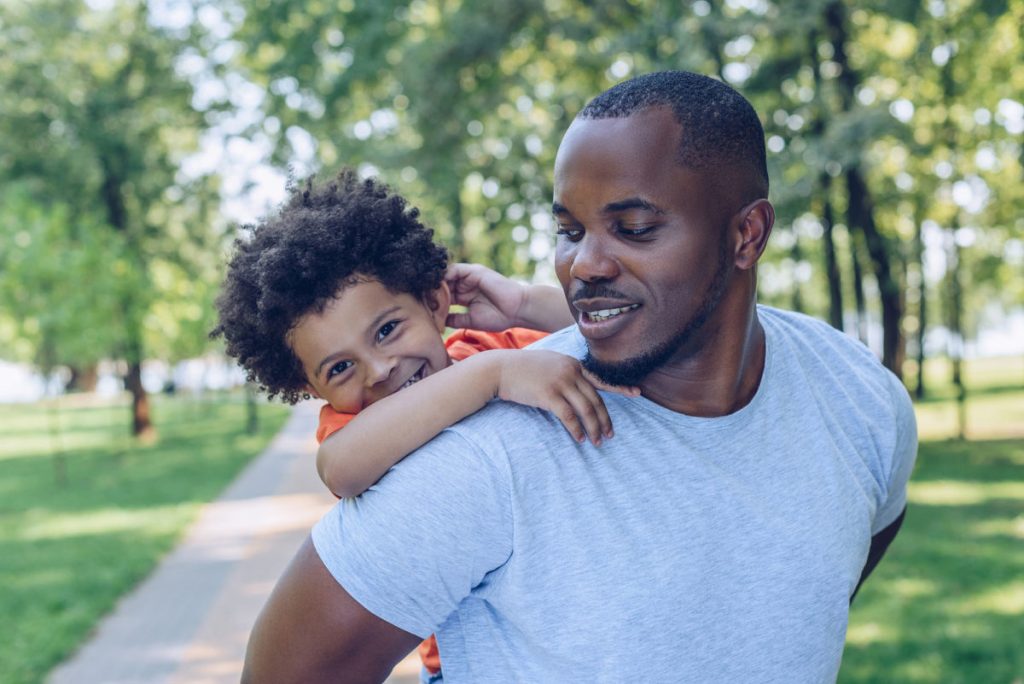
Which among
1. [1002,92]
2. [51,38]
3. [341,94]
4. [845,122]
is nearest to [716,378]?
[845,122]

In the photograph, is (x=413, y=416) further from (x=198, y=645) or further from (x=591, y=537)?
(x=198, y=645)

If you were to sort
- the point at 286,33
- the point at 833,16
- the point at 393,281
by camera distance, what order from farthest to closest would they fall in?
the point at 833,16, the point at 286,33, the point at 393,281

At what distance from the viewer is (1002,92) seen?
1630 centimetres

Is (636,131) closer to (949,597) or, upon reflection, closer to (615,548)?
(615,548)

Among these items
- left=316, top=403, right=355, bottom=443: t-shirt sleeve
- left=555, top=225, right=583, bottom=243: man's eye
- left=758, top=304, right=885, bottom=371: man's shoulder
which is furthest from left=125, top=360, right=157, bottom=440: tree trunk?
left=555, top=225, right=583, bottom=243: man's eye

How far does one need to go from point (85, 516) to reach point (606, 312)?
13.0m

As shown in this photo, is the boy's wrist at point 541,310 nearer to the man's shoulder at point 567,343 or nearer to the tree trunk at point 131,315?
the man's shoulder at point 567,343

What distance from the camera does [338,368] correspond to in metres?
2.34

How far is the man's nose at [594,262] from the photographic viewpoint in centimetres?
168

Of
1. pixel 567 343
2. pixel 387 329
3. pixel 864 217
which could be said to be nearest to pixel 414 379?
pixel 387 329

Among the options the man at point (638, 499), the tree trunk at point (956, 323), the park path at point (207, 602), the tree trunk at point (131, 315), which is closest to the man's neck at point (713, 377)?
the man at point (638, 499)

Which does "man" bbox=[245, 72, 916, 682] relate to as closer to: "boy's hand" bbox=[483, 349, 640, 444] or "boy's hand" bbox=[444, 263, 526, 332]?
"boy's hand" bbox=[483, 349, 640, 444]

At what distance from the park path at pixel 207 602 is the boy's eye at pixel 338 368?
6.50 feet

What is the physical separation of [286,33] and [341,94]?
36.5 inches
